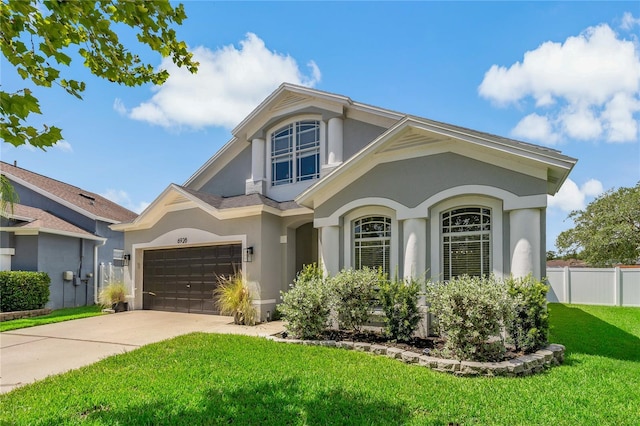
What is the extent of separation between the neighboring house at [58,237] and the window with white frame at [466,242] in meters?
15.8

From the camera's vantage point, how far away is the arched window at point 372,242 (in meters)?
10.1

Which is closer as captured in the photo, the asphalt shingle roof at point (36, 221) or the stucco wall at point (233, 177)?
the asphalt shingle roof at point (36, 221)

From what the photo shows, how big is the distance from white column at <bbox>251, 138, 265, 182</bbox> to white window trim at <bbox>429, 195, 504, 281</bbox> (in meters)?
8.11

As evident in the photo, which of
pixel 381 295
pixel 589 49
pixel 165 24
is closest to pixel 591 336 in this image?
pixel 381 295

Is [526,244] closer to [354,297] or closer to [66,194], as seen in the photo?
[354,297]

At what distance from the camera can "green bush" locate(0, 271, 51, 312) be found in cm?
1358

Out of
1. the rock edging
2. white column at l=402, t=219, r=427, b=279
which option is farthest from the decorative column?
the rock edging

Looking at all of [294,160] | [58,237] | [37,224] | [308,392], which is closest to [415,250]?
[308,392]

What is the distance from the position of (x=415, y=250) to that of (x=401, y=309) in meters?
1.65

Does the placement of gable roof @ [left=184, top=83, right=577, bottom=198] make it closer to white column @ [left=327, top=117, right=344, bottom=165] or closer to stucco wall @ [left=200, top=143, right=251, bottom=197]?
stucco wall @ [left=200, top=143, right=251, bottom=197]

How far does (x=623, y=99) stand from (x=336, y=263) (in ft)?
41.5

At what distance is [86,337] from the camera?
9766 millimetres

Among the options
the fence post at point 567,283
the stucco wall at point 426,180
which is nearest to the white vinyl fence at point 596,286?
the fence post at point 567,283

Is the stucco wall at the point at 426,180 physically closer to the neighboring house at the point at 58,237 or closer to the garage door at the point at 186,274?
the garage door at the point at 186,274
